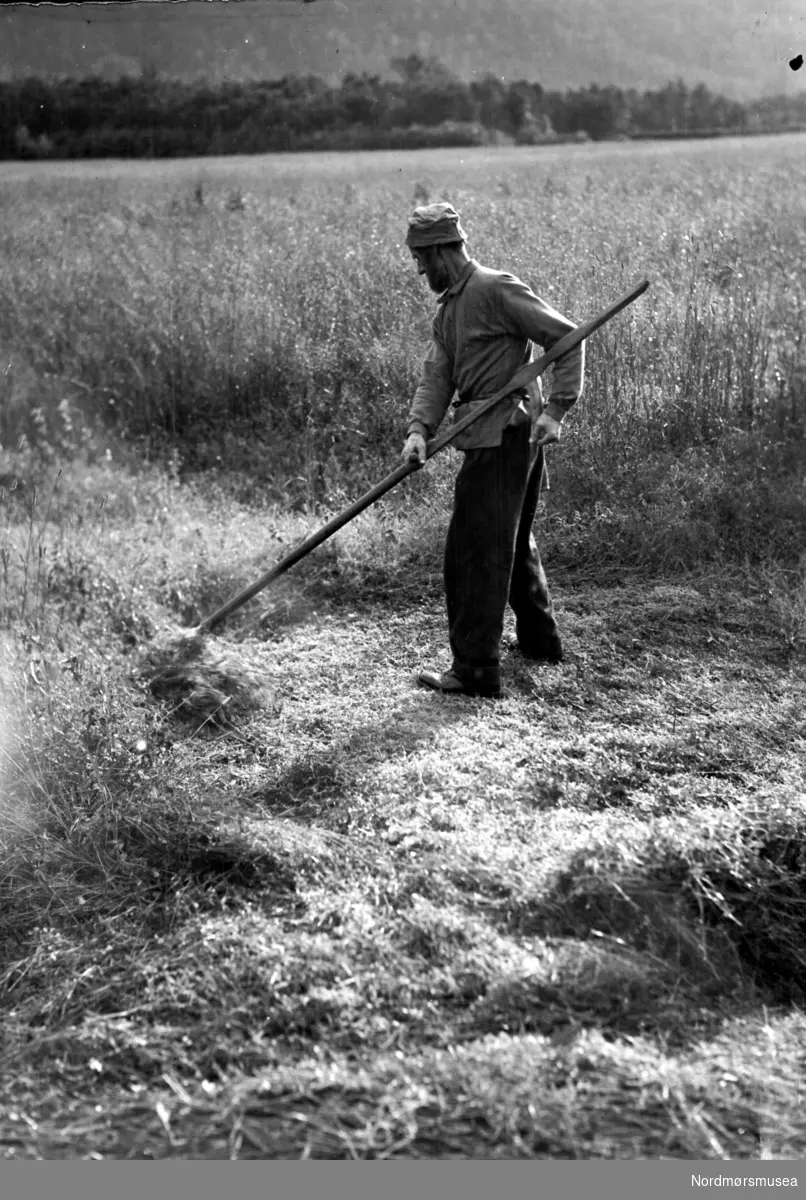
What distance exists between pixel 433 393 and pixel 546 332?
1.75ft

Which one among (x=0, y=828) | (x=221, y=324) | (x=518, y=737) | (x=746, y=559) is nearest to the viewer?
(x=0, y=828)

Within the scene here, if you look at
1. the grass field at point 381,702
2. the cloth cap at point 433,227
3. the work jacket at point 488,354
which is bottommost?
the grass field at point 381,702

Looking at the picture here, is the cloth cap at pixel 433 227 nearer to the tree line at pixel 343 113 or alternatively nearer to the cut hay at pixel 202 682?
the cut hay at pixel 202 682

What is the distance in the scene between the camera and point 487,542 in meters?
4.64

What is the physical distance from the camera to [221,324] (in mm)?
8562

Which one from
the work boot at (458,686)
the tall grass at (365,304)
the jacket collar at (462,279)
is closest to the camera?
the jacket collar at (462,279)

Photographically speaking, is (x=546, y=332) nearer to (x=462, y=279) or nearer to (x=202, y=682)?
(x=462, y=279)

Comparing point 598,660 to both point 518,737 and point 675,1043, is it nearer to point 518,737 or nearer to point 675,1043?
point 518,737

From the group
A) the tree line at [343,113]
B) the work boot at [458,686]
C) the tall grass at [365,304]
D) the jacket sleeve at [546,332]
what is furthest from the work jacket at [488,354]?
the tree line at [343,113]

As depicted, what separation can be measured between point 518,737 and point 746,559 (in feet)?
7.11

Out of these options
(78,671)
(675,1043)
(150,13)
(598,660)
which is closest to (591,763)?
(598,660)

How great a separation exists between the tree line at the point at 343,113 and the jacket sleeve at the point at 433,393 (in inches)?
169

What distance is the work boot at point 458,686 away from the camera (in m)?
4.92

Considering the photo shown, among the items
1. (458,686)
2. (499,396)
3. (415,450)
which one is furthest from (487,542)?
(458,686)
